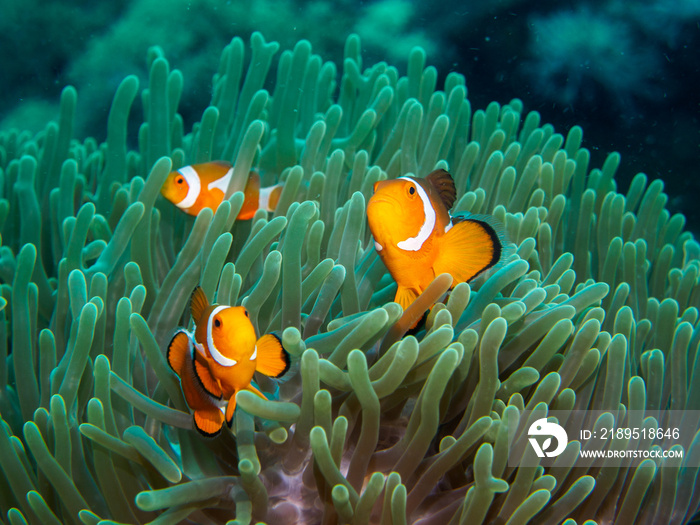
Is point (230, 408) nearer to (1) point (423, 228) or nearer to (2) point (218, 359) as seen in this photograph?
(2) point (218, 359)

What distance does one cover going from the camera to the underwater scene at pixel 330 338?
1.03 metres

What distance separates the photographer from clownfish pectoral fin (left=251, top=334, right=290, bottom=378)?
95cm

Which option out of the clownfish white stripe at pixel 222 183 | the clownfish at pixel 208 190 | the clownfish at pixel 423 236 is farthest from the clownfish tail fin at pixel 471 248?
the clownfish white stripe at pixel 222 183

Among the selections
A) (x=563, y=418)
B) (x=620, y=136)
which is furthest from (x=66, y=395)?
(x=620, y=136)

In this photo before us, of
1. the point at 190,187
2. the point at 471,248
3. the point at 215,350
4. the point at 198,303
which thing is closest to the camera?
the point at 215,350

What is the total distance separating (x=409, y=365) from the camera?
100 cm

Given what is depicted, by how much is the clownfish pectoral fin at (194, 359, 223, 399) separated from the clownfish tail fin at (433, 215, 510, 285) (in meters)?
0.54

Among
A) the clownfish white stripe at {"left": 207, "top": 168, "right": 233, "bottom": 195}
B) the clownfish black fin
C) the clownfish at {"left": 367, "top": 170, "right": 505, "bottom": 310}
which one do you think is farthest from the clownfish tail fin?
the clownfish white stripe at {"left": 207, "top": 168, "right": 233, "bottom": 195}

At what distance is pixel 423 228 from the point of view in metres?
1.12

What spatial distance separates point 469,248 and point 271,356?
512 millimetres

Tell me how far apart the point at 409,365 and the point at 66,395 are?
79 centimetres

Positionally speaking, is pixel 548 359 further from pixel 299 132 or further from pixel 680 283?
pixel 299 132

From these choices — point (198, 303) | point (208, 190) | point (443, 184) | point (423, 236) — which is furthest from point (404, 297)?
point (208, 190)

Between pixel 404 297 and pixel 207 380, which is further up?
pixel 404 297
